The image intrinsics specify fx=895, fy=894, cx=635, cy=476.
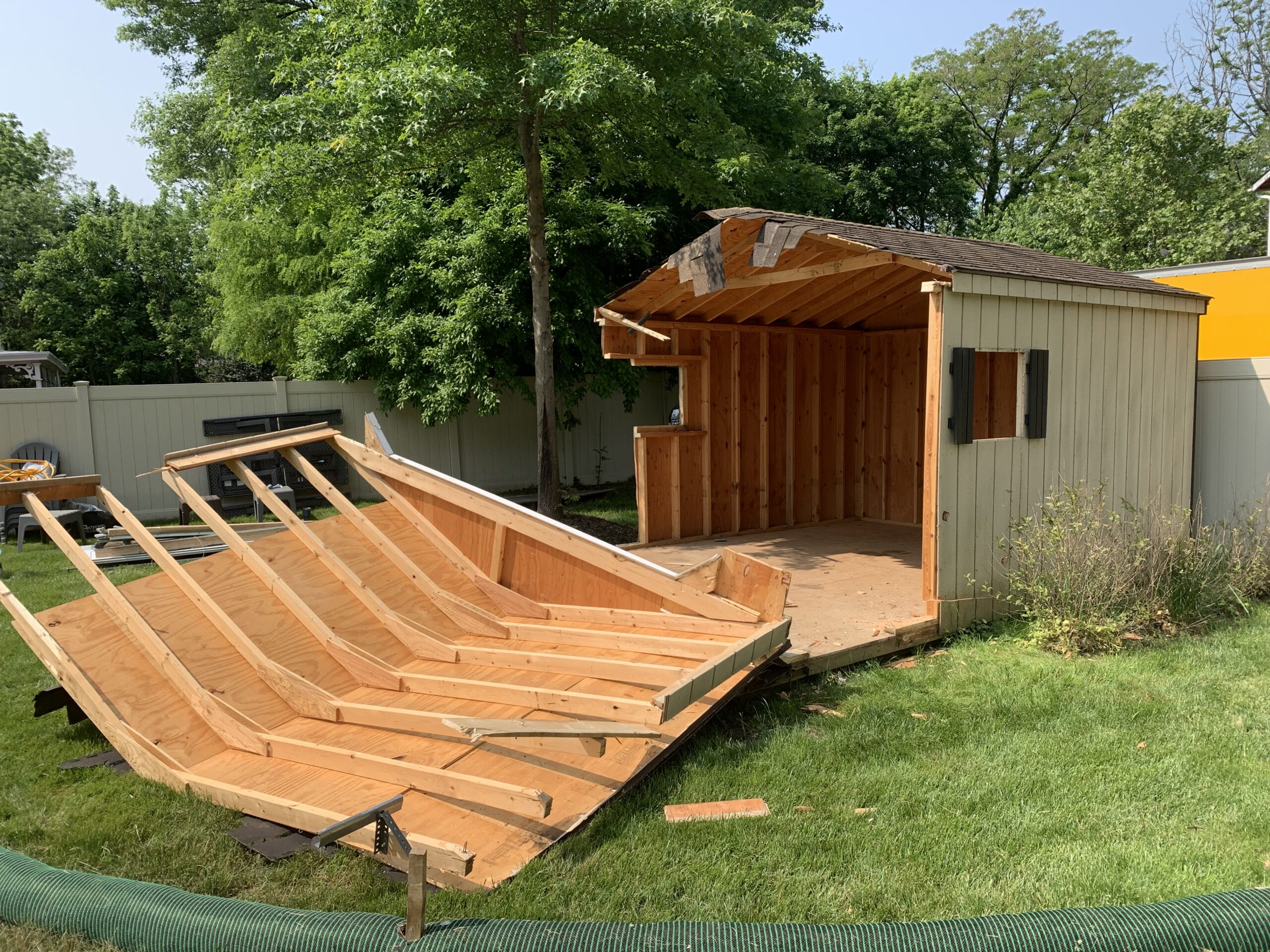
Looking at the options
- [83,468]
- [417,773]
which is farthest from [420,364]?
[417,773]

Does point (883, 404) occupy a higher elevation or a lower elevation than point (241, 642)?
higher

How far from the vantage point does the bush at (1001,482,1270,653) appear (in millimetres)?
6125

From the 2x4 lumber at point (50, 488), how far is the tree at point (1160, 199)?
20950mm

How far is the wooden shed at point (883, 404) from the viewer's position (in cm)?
639

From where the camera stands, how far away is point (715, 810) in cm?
386

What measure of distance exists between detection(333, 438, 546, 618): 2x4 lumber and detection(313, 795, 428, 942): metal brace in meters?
2.92

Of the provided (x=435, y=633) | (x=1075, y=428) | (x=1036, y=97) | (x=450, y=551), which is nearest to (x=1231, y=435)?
(x=1075, y=428)

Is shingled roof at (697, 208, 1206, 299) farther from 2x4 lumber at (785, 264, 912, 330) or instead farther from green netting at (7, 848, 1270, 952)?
green netting at (7, 848, 1270, 952)

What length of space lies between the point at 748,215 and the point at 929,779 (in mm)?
4512

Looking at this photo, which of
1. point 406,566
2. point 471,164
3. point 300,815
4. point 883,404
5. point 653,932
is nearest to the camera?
point 653,932

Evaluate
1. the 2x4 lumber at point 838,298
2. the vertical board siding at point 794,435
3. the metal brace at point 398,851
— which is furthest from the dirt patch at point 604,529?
the metal brace at point 398,851

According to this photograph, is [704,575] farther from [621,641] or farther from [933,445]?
[933,445]

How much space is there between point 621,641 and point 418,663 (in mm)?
1275

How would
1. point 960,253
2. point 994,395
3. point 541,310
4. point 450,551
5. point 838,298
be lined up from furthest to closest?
point 541,310 → point 994,395 → point 838,298 → point 960,253 → point 450,551
